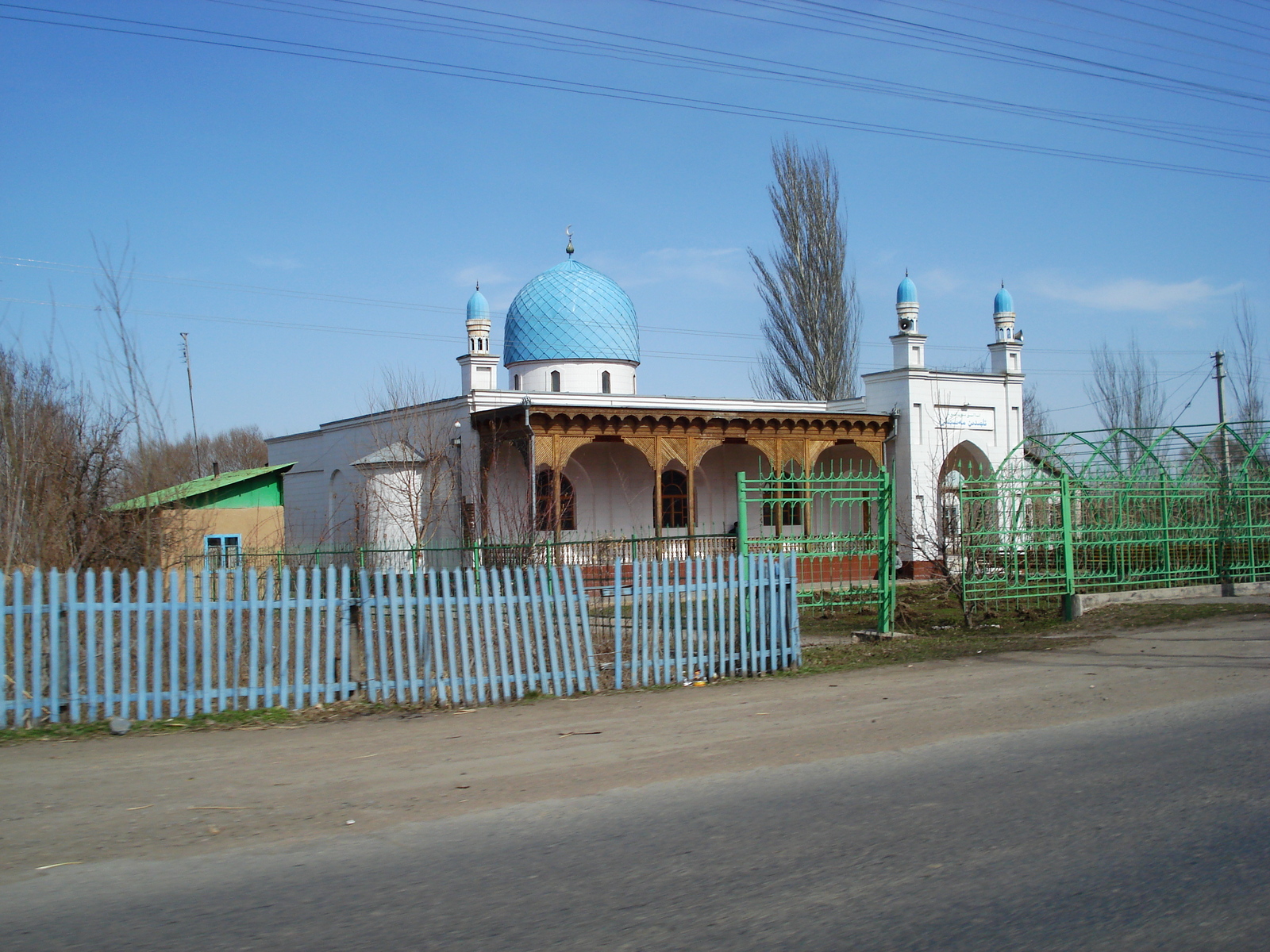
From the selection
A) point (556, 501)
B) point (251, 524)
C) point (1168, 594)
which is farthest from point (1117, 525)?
point (251, 524)

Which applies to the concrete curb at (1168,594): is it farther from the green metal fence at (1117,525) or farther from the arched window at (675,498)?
the arched window at (675,498)

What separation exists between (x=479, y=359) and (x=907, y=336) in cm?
1052

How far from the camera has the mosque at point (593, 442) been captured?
72.2 feet

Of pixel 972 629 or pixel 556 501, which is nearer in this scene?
pixel 972 629

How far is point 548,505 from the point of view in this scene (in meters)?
21.3

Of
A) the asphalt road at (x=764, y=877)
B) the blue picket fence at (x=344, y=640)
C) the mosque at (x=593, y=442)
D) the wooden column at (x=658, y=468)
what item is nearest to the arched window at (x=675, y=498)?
the mosque at (x=593, y=442)

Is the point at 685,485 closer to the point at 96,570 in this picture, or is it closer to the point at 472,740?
the point at 96,570

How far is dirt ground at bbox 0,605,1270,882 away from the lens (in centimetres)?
544

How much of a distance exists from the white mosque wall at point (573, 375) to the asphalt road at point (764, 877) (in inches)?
856

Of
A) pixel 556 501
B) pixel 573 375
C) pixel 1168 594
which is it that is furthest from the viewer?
pixel 573 375

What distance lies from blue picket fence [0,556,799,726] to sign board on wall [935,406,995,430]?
1714cm

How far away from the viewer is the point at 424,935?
3732mm

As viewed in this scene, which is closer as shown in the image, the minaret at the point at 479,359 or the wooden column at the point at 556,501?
the wooden column at the point at 556,501

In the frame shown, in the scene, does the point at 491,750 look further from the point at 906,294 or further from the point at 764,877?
the point at 906,294
